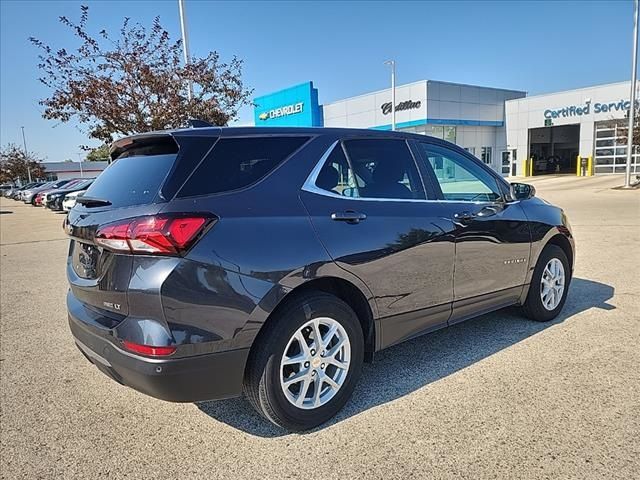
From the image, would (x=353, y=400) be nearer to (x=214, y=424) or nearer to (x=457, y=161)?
(x=214, y=424)

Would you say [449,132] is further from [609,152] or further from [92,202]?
[92,202]

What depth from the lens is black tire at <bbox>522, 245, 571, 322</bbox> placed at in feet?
14.6

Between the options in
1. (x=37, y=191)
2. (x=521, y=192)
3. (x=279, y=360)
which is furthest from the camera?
(x=37, y=191)

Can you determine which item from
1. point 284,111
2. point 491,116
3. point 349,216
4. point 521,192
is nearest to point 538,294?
point 521,192

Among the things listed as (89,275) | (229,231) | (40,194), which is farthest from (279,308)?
(40,194)

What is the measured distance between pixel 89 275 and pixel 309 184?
142 centimetres

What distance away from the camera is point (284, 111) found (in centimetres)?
4241

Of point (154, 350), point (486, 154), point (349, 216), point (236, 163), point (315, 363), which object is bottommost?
point (315, 363)

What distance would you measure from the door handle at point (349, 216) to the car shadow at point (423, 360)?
A: 125cm

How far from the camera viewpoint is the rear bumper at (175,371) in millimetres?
2389

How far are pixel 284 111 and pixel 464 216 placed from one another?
40.6 metres

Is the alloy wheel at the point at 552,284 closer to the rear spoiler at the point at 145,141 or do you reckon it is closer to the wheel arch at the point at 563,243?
the wheel arch at the point at 563,243

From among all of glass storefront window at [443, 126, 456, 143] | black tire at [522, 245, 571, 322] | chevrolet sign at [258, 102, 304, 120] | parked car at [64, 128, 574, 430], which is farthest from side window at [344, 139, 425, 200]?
chevrolet sign at [258, 102, 304, 120]

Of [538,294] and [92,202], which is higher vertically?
[92,202]
